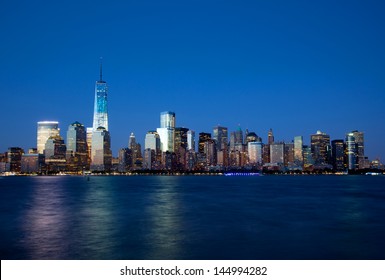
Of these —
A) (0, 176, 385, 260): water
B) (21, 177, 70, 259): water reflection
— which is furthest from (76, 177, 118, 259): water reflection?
(21, 177, 70, 259): water reflection

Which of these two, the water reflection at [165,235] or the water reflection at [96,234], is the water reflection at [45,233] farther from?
the water reflection at [165,235]

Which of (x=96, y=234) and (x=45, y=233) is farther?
(x=45, y=233)

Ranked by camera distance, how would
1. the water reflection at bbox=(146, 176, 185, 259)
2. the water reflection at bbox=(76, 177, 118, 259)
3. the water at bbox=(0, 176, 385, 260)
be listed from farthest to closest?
the water reflection at bbox=(76, 177, 118, 259), the water reflection at bbox=(146, 176, 185, 259), the water at bbox=(0, 176, 385, 260)

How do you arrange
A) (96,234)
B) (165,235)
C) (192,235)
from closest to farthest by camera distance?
1. (192,235)
2. (165,235)
3. (96,234)

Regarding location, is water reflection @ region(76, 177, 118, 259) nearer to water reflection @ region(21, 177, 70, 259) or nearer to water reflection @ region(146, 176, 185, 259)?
water reflection @ region(21, 177, 70, 259)

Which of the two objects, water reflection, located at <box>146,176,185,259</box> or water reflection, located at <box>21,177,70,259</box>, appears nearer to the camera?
water reflection, located at <box>146,176,185,259</box>

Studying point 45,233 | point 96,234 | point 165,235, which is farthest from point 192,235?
point 45,233

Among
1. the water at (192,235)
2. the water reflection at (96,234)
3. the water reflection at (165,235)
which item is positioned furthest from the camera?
the water reflection at (96,234)

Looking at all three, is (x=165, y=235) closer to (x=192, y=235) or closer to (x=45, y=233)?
(x=192, y=235)

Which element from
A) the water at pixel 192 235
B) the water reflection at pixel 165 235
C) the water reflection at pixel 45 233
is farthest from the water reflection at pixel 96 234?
the water reflection at pixel 165 235

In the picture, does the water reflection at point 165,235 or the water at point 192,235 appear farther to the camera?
the water reflection at point 165,235

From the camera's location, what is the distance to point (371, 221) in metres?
41.7

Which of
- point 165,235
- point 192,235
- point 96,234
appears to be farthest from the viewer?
point 96,234
